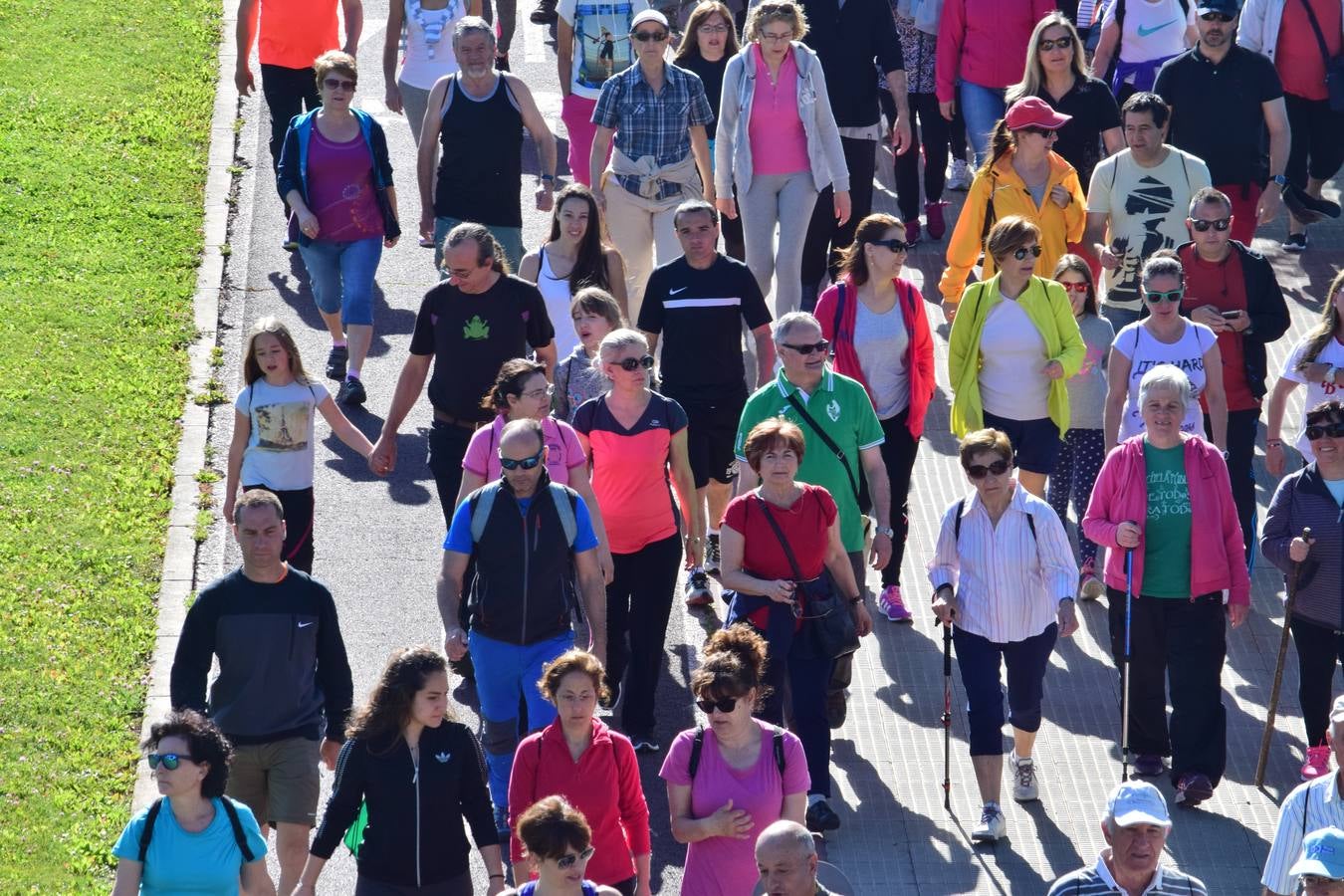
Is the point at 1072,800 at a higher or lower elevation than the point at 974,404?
lower

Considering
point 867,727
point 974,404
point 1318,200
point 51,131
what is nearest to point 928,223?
point 1318,200

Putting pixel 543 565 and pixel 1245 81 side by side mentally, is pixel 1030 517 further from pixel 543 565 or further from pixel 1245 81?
pixel 1245 81

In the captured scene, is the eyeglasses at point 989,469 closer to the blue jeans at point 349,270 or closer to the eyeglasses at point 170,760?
the eyeglasses at point 170,760

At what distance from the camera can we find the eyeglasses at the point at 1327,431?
9.63 m

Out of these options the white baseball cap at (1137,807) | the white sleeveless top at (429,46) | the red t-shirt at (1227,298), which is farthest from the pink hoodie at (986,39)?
the white baseball cap at (1137,807)

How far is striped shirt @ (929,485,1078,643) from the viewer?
9414mm

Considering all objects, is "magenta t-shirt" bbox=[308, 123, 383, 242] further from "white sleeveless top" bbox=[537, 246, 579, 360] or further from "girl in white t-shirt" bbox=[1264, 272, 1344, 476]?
"girl in white t-shirt" bbox=[1264, 272, 1344, 476]

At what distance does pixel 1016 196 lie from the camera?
12211 mm

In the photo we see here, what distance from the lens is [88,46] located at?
20594 millimetres

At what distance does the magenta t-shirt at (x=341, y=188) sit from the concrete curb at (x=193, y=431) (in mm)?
1463

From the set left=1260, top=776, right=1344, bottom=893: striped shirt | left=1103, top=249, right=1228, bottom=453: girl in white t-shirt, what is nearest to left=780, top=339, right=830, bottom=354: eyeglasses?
left=1103, top=249, right=1228, bottom=453: girl in white t-shirt

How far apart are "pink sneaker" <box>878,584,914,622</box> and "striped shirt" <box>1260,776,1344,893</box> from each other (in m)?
3.88

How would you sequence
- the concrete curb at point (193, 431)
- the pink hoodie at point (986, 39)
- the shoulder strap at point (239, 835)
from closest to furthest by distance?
the shoulder strap at point (239, 835), the concrete curb at point (193, 431), the pink hoodie at point (986, 39)

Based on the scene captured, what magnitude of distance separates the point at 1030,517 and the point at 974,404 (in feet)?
5.89
